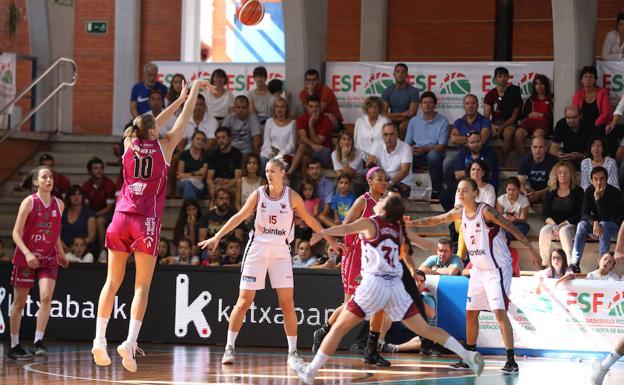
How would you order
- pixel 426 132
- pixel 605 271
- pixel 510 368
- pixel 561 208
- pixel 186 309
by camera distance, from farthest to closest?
pixel 426 132, pixel 561 208, pixel 186 309, pixel 605 271, pixel 510 368

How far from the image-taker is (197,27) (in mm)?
23594

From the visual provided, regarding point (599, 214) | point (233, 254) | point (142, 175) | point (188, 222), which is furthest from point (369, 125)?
point (142, 175)

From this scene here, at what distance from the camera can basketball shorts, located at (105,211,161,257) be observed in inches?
384

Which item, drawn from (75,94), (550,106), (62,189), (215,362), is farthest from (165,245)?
(75,94)

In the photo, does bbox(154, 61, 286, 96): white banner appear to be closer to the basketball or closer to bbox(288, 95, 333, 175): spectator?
the basketball

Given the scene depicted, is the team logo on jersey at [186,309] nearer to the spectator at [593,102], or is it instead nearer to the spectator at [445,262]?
the spectator at [445,262]

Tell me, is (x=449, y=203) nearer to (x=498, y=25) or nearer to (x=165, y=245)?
(x=165, y=245)

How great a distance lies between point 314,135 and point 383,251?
786 cm

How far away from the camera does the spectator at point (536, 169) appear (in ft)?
50.9

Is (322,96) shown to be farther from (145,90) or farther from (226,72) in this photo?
(145,90)

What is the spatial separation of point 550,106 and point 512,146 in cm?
85

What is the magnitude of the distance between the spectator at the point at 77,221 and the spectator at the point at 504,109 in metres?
6.14

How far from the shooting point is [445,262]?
1398 centimetres

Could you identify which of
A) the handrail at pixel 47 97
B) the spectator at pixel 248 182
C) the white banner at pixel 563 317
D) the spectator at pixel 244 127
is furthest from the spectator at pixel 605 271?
the handrail at pixel 47 97
